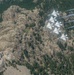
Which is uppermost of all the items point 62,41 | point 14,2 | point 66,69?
point 14,2

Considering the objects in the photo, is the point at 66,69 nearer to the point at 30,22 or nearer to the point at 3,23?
the point at 30,22

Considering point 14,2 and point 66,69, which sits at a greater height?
point 14,2

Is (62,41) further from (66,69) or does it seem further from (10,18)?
(10,18)

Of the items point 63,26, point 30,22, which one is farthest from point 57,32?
point 30,22

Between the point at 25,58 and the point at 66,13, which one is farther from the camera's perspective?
the point at 66,13

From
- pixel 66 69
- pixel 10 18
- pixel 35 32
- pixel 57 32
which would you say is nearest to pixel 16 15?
pixel 10 18

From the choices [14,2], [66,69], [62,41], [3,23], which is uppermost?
[14,2]
